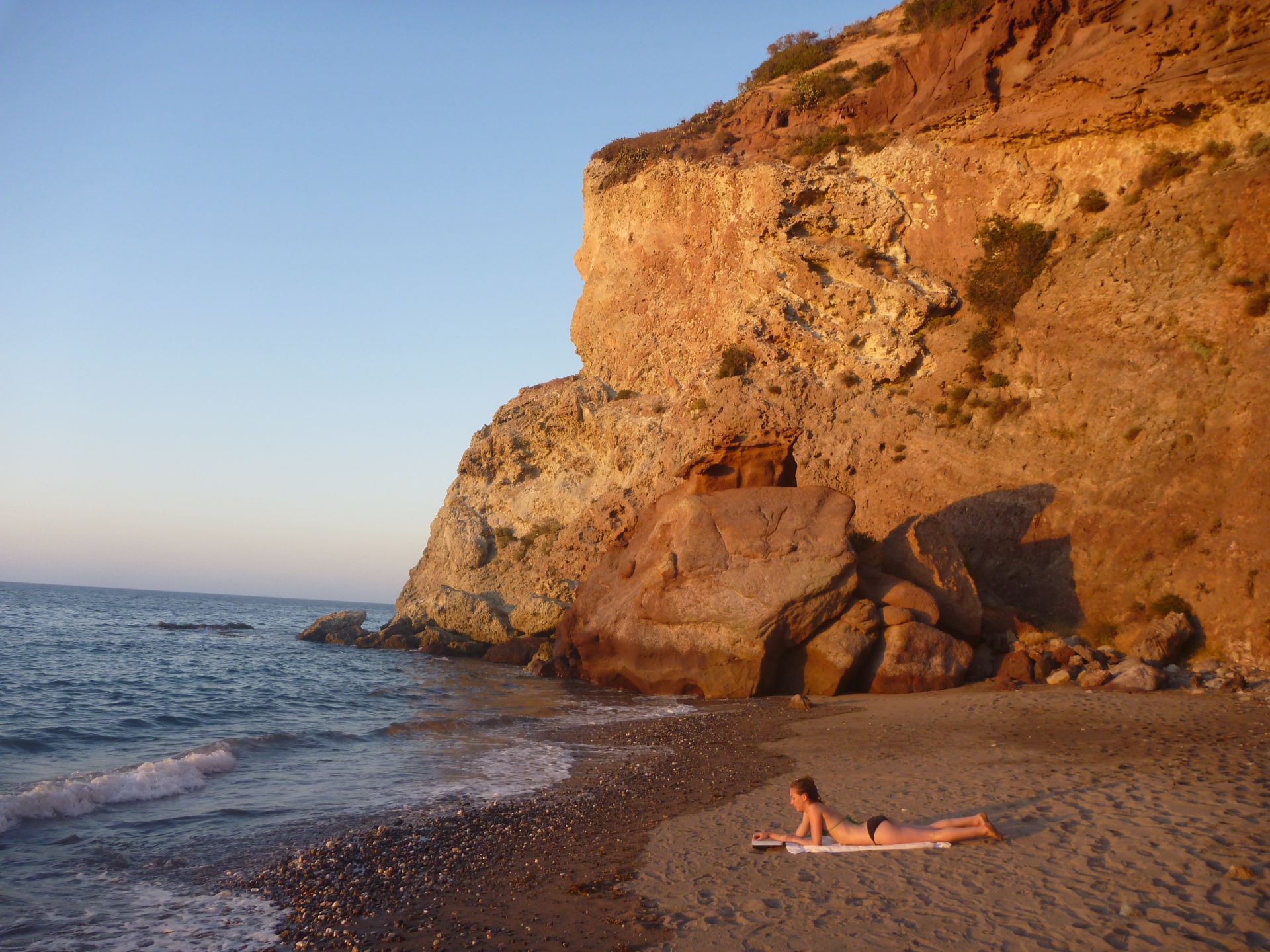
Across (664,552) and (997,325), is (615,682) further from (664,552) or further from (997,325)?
(997,325)

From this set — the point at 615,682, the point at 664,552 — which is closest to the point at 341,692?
the point at 615,682

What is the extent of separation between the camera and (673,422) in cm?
3038

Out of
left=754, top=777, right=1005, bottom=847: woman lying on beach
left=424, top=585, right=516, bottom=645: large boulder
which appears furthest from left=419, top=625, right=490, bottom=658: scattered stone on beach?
left=754, top=777, right=1005, bottom=847: woman lying on beach

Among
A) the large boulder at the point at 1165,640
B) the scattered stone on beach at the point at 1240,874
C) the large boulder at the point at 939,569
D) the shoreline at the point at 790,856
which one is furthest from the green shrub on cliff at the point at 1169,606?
the scattered stone on beach at the point at 1240,874

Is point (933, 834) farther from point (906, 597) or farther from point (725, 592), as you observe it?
point (906, 597)

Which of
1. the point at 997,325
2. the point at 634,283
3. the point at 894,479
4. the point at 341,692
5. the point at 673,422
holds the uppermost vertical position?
the point at 634,283

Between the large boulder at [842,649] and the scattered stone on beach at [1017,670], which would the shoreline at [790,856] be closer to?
the scattered stone on beach at [1017,670]

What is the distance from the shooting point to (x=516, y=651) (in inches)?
1046

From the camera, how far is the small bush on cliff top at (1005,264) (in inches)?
985

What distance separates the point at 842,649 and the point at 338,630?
29.3 metres

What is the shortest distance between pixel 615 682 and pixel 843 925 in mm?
14595

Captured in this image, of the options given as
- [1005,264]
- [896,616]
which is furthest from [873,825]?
[1005,264]

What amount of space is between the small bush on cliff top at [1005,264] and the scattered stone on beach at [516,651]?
17984 millimetres

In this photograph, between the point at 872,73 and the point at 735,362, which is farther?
the point at 872,73
